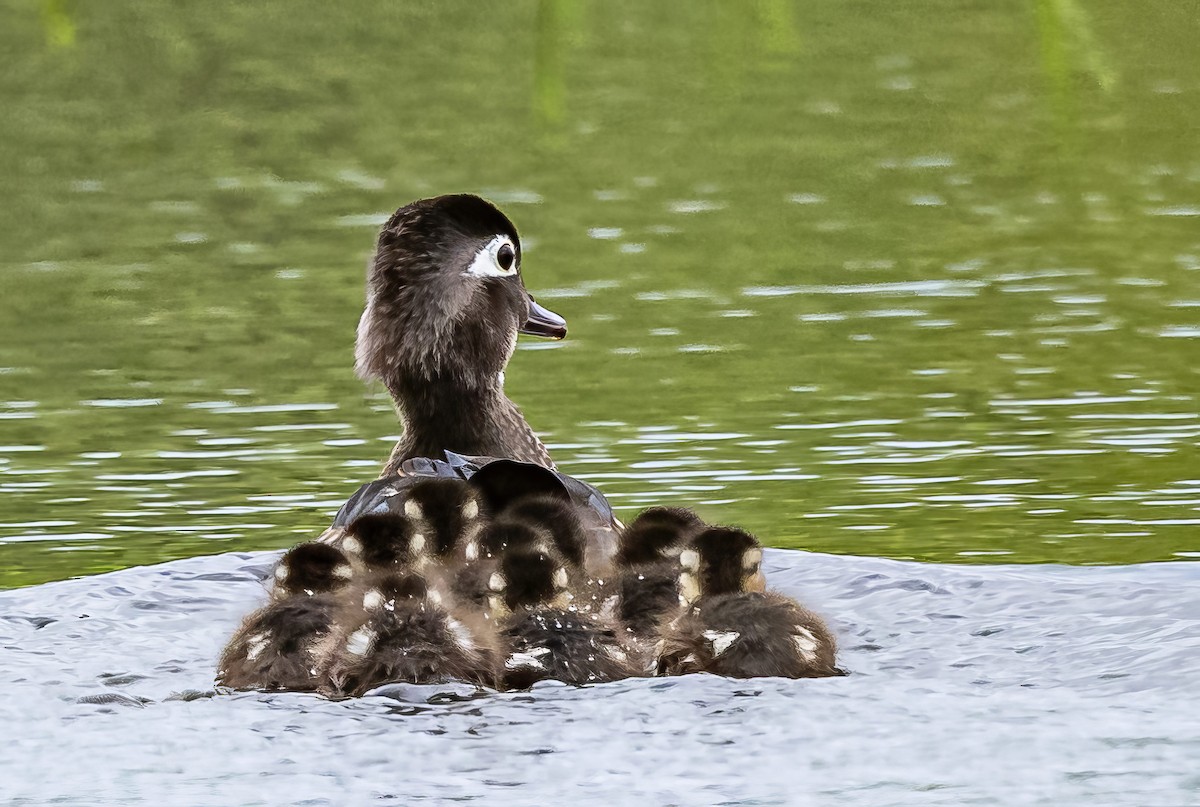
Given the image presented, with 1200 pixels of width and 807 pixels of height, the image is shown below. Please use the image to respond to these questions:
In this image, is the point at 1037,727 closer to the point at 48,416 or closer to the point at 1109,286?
the point at 48,416

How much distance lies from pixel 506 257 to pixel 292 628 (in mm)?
1760

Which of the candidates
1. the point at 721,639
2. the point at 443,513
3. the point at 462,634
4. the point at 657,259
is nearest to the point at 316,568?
the point at 443,513

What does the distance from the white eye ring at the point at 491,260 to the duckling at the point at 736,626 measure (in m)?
1.33

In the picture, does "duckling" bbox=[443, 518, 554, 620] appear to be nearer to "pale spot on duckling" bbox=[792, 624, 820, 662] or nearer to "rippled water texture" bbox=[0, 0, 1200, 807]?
"rippled water texture" bbox=[0, 0, 1200, 807]

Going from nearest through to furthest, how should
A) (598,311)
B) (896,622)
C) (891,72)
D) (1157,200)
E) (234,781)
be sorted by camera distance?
(234,781) → (896,622) → (598,311) → (1157,200) → (891,72)

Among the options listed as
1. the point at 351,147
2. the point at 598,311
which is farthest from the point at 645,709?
the point at 351,147

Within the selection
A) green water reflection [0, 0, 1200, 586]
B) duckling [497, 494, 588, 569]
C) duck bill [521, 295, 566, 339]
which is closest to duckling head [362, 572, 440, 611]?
duckling [497, 494, 588, 569]

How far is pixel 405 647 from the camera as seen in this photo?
445 cm

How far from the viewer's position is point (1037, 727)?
13.8 ft

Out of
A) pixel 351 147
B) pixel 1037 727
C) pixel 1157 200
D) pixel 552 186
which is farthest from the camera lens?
pixel 351 147

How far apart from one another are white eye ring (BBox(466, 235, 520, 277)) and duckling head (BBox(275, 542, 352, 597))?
4.47ft

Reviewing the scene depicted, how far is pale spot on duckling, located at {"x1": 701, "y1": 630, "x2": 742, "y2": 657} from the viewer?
15.1 feet

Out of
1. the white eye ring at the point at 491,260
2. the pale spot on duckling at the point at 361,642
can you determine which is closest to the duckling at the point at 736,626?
the pale spot on duckling at the point at 361,642

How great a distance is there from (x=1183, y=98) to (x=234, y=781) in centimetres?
1373
